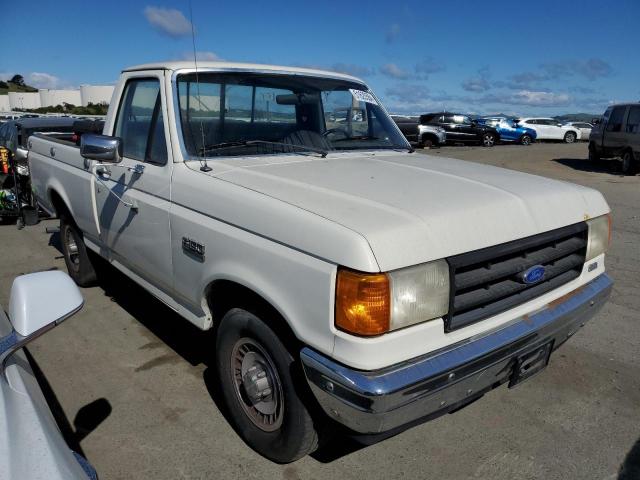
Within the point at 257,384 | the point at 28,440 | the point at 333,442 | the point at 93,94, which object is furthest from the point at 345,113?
the point at 93,94

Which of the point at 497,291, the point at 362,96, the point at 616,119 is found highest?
the point at 616,119

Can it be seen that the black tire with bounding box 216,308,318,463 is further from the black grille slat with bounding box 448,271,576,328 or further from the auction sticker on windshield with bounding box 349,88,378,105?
the auction sticker on windshield with bounding box 349,88,378,105

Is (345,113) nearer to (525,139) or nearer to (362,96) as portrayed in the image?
(362,96)

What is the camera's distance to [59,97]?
45.3 metres

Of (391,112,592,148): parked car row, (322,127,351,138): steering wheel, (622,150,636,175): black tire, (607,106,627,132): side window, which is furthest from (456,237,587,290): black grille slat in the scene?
(391,112,592,148): parked car row

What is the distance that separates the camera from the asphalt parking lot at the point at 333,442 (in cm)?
262

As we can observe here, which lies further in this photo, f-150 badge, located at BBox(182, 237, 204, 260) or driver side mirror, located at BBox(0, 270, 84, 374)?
f-150 badge, located at BBox(182, 237, 204, 260)

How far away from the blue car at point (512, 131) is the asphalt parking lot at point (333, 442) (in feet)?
90.9

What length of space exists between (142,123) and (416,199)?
2.20 metres

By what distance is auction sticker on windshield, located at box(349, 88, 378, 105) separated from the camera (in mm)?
3998

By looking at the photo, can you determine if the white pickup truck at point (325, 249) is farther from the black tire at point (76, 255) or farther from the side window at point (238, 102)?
the black tire at point (76, 255)

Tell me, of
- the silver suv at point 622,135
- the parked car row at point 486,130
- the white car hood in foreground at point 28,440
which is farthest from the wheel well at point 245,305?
Result: the parked car row at point 486,130

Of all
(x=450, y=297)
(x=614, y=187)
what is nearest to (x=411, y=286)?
(x=450, y=297)

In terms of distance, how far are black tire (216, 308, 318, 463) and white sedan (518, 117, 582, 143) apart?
33.0 m
